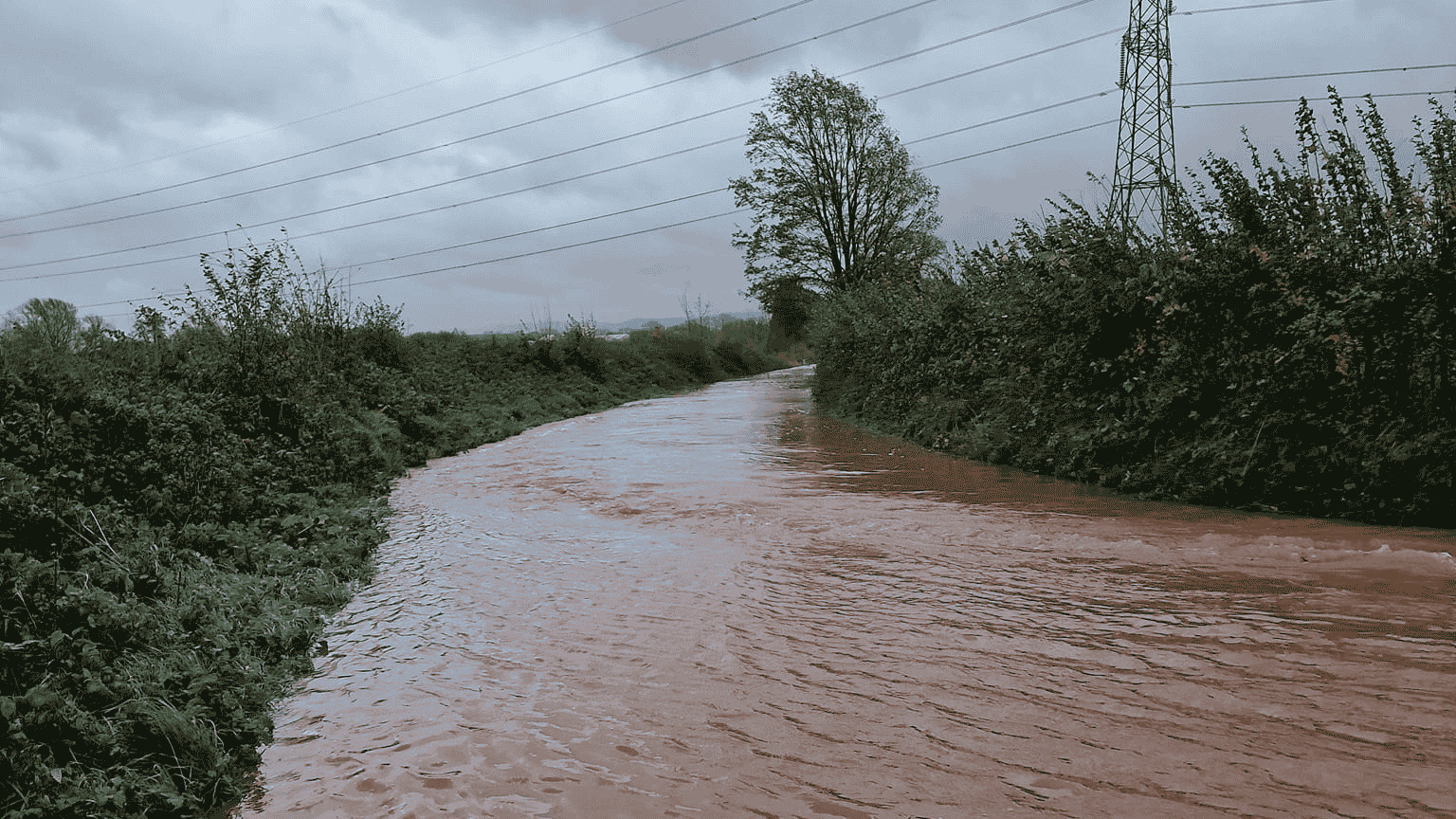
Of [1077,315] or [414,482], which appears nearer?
[1077,315]

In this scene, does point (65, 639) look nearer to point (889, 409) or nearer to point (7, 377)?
point (7, 377)

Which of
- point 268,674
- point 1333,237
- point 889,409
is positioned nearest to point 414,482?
point 268,674

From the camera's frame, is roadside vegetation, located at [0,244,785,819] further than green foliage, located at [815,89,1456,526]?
No

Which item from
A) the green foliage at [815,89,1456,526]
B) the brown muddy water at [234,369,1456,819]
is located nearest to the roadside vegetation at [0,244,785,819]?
the brown muddy water at [234,369,1456,819]

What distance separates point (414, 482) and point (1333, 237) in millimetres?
9599

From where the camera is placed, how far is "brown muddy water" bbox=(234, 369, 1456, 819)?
3.00m

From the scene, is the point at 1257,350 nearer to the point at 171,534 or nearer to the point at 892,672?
the point at 892,672

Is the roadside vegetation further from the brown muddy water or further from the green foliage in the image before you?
the green foliage

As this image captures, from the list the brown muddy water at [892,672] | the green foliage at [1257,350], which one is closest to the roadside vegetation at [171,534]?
the brown muddy water at [892,672]

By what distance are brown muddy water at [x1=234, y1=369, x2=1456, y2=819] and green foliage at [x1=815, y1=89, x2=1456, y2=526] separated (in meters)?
0.56

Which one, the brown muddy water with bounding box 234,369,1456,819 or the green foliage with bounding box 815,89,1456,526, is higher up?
the green foliage with bounding box 815,89,1456,526

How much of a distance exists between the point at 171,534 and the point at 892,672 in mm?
4684

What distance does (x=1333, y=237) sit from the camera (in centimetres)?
666

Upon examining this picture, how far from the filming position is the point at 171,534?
18.6 ft
